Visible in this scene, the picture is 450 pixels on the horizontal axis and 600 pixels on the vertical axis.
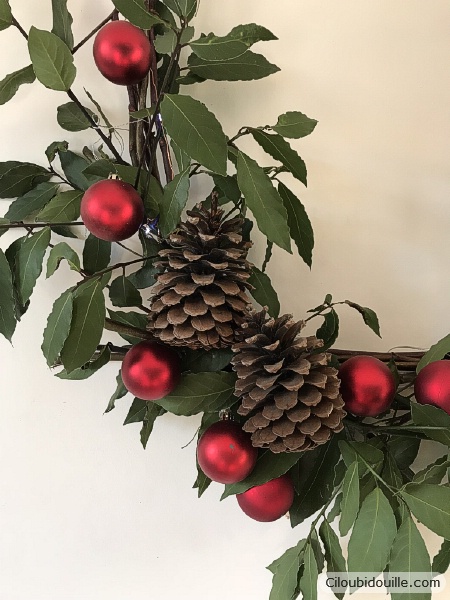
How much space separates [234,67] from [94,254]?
262 millimetres

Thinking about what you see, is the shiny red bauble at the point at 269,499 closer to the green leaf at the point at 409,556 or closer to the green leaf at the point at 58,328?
the green leaf at the point at 409,556

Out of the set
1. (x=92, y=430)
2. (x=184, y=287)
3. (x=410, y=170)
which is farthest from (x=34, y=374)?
(x=410, y=170)

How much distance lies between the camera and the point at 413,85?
2.42ft

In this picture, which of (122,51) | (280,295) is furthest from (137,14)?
(280,295)

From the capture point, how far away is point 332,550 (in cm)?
58

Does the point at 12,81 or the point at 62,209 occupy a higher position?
the point at 12,81

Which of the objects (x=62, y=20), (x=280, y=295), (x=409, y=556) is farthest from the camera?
(x=280, y=295)

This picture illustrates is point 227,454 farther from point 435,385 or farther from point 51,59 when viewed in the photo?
point 51,59

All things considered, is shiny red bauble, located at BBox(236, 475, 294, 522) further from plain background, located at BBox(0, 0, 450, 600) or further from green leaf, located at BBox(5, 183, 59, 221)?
green leaf, located at BBox(5, 183, 59, 221)

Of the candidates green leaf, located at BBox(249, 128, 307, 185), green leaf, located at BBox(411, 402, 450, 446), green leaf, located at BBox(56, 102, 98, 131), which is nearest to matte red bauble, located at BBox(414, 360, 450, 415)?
green leaf, located at BBox(411, 402, 450, 446)

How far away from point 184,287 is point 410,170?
1.24 ft

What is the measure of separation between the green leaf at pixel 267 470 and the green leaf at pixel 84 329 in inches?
8.0

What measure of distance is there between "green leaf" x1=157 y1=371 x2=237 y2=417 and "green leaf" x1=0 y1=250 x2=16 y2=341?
0.19m

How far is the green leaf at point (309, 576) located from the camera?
Result: 1.82 ft
